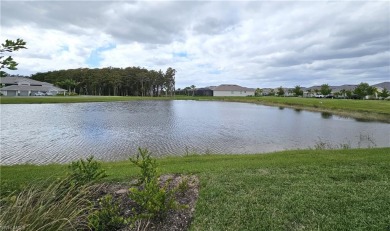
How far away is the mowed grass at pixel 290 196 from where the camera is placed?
4.05m

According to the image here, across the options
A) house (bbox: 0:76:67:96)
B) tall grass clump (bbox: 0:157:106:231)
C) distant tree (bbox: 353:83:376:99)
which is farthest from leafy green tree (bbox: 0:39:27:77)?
house (bbox: 0:76:67:96)

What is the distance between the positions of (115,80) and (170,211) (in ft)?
351

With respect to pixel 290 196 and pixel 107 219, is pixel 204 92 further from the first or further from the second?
pixel 107 219

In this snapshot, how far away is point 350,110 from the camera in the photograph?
139ft

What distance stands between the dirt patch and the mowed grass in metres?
0.17

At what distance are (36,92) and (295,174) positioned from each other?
334ft

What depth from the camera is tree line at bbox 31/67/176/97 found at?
109 metres

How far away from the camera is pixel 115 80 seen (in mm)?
105562

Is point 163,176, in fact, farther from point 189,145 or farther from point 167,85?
point 167,85

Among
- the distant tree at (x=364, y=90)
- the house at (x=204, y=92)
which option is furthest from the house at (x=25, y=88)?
the distant tree at (x=364, y=90)

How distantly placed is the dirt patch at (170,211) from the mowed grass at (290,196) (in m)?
0.17

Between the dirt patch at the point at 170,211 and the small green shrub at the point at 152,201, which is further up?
the small green shrub at the point at 152,201

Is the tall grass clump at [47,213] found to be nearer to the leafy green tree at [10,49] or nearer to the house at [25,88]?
the leafy green tree at [10,49]

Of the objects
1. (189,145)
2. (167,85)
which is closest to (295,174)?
(189,145)
